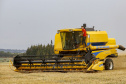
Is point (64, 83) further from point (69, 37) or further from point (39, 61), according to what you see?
point (69, 37)

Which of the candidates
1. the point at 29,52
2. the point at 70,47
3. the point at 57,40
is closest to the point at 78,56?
the point at 70,47

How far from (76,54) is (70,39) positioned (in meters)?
1.79

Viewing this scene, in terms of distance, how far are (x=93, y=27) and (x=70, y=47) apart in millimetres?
2466

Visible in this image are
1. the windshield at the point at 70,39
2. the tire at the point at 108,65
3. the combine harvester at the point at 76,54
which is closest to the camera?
the combine harvester at the point at 76,54

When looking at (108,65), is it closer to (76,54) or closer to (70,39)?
(76,54)

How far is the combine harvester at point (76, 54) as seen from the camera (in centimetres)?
1542

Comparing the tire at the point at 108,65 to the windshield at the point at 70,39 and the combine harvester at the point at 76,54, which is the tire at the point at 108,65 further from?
the windshield at the point at 70,39

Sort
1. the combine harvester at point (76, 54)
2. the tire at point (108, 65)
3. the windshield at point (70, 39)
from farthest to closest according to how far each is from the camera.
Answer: the tire at point (108, 65)
the windshield at point (70, 39)
the combine harvester at point (76, 54)

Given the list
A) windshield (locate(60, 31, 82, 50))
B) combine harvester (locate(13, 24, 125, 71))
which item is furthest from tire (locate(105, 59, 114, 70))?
windshield (locate(60, 31, 82, 50))

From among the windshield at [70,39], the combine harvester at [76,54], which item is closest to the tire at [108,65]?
the combine harvester at [76,54]

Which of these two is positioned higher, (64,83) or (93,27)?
(93,27)

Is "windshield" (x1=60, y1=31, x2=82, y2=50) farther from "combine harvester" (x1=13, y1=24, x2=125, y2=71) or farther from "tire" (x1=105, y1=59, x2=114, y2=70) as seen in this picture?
"tire" (x1=105, y1=59, x2=114, y2=70)

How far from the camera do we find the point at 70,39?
58.7ft

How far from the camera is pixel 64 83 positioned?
34.3 feet
